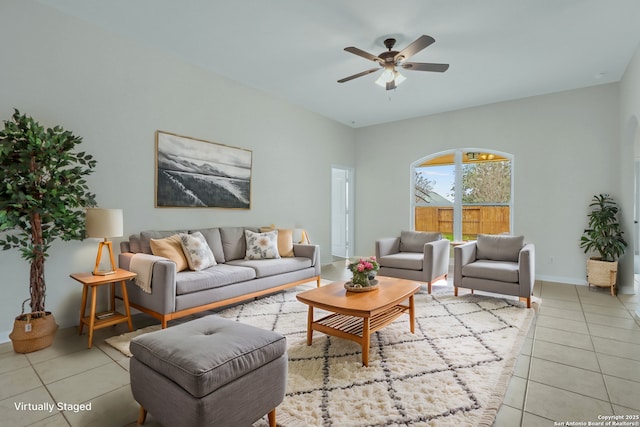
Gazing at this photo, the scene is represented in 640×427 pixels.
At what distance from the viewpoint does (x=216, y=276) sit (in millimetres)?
3305

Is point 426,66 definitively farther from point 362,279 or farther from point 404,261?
point 404,261

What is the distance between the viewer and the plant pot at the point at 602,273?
424 cm

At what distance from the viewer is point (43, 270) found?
9.00ft

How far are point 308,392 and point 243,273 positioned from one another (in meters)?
1.82

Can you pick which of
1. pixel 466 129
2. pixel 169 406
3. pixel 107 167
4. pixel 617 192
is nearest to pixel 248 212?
pixel 107 167

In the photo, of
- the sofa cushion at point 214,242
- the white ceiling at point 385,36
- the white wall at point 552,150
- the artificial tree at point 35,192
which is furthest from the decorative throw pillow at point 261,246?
the white wall at point 552,150

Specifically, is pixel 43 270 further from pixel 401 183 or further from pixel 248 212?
pixel 401 183

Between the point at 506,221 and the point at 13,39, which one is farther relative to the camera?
the point at 506,221

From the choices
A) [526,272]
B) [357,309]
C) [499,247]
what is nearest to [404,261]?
[499,247]

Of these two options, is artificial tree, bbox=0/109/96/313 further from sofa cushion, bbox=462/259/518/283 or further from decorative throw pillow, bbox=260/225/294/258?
sofa cushion, bbox=462/259/518/283

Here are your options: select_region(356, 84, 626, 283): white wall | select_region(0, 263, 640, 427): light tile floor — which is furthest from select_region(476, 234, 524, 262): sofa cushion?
select_region(356, 84, 626, 283): white wall

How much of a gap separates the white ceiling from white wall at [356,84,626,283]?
1.20 feet

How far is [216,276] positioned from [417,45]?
2899mm

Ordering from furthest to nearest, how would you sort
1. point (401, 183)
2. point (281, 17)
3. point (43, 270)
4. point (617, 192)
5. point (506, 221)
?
→ 1. point (401, 183)
2. point (506, 221)
3. point (617, 192)
4. point (281, 17)
5. point (43, 270)
